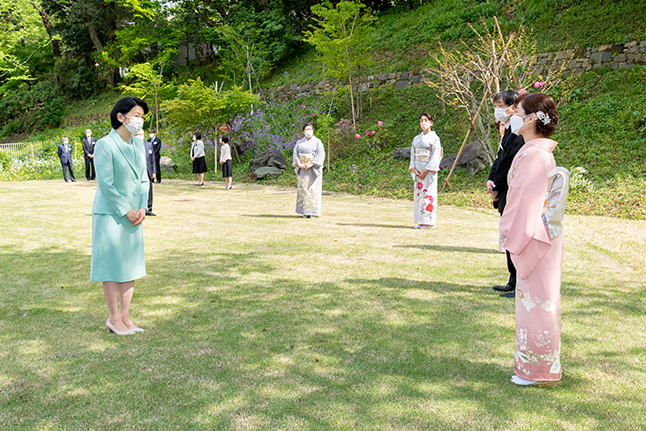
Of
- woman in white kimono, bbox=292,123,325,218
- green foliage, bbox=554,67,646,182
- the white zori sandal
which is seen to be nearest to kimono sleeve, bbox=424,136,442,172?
woman in white kimono, bbox=292,123,325,218

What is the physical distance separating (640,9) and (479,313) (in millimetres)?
16174

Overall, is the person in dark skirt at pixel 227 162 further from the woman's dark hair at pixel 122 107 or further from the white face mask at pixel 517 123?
the white face mask at pixel 517 123

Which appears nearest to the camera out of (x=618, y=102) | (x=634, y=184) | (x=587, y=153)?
(x=634, y=184)

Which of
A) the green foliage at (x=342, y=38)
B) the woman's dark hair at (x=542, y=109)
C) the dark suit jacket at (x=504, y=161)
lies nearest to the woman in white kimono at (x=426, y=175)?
the dark suit jacket at (x=504, y=161)

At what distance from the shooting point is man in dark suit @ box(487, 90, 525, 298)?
16.3 ft

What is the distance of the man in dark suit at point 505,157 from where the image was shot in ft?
16.3

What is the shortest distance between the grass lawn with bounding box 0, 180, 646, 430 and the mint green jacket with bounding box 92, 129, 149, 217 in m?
1.07

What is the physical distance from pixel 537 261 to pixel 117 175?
311 cm

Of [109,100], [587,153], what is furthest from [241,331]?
[109,100]

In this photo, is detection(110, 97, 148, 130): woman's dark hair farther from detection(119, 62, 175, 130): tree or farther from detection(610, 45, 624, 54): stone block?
detection(119, 62, 175, 130): tree

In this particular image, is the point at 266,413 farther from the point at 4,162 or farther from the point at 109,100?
the point at 109,100

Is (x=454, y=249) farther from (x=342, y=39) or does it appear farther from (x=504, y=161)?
(x=342, y=39)

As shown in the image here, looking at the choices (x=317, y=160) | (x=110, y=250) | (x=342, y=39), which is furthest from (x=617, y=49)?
(x=110, y=250)

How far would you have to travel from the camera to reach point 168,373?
3254mm
